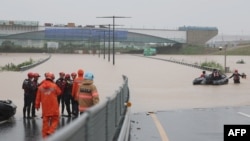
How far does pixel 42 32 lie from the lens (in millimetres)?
169125

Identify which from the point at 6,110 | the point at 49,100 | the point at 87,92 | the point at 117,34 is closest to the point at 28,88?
the point at 6,110

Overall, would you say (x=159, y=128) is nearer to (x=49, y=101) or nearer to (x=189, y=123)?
(x=189, y=123)

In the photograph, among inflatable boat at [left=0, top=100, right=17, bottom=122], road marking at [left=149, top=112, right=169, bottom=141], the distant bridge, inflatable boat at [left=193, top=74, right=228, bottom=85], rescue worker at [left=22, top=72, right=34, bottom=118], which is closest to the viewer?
road marking at [left=149, top=112, right=169, bottom=141]

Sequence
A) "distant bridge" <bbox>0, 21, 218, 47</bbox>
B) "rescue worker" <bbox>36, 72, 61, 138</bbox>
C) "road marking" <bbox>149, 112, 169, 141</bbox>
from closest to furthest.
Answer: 1. "rescue worker" <bbox>36, 72, 61, 138</bbox>
2. "road marking" <bbox>149, 112, 169, 141</bbox>
3. "distant bridge" <bbox>0, 21, 218, 47</bbox>

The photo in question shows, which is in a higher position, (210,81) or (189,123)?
(189,123)

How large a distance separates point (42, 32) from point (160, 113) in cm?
15311

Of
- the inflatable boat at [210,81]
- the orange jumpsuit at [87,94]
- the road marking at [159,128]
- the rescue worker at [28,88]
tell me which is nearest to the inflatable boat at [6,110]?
the rescue worker at [28,88]

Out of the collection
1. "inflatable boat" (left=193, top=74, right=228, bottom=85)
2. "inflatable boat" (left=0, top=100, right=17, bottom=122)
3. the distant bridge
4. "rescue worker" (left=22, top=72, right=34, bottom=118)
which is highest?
Result: the distant bridge

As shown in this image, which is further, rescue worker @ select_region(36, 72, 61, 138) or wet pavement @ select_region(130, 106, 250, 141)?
wet pavement @ select_region(130, 106, 250, 141)

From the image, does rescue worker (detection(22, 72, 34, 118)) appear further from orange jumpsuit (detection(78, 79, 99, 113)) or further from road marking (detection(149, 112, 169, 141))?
orange jumpsuit (detection(78, 79, 99, 113))

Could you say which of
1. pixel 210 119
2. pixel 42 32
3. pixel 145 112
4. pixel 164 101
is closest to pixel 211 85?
pixel 164 101

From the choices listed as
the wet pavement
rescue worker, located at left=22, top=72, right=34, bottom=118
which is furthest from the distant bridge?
rescue worker, located at left=22, top=72, right=34, bottom=118

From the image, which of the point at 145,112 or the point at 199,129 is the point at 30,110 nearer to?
the point at 145,112

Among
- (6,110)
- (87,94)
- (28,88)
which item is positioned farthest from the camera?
(6,110)
